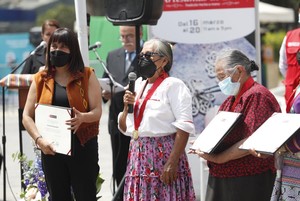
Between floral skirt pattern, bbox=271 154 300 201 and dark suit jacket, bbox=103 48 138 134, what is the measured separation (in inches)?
127

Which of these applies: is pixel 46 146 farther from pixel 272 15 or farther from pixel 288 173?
pixel 272 15

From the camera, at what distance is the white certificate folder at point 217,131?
5949 mm

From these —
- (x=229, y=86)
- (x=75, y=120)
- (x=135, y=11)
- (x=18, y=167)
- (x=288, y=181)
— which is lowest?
(x=18, y=167)

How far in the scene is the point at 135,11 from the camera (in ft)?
25.9

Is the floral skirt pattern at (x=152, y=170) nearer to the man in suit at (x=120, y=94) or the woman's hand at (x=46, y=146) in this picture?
the woman's hand at (x=46, y=146)

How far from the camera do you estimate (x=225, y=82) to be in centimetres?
613

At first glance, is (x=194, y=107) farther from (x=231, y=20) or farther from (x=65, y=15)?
(x=65, y=15)

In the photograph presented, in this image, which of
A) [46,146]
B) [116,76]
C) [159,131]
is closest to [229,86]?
[159,131]

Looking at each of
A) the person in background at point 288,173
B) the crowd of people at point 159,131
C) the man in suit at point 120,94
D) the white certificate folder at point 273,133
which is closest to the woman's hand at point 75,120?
the crowd of people at point 159,131

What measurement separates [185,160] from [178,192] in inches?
10.5

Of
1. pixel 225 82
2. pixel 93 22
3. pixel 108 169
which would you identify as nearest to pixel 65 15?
pixel 93 22

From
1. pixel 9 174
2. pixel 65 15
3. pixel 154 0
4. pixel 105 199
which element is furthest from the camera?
pixel 65 15

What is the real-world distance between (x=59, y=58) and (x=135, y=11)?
4.23 feet

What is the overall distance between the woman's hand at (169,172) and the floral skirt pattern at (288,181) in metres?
1.02
